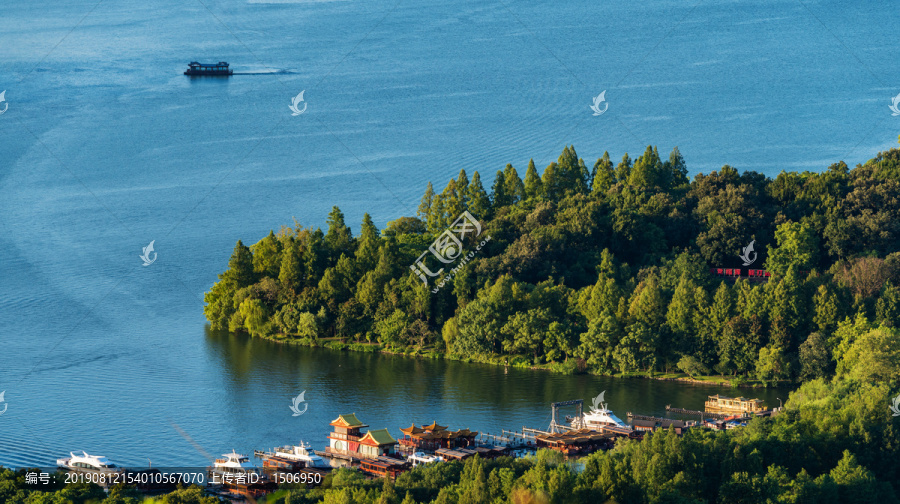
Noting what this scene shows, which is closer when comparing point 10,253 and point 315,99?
point 10,253

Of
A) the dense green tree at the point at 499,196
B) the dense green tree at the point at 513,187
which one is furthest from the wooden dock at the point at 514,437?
the dense green tree at the point at 513,187

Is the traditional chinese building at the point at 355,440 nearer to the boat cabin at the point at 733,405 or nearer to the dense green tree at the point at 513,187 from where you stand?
the boat cabin at the point at 733,405

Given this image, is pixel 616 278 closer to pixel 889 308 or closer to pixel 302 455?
pixel 889 308

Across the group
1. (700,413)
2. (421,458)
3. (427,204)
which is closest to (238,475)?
(421,458)

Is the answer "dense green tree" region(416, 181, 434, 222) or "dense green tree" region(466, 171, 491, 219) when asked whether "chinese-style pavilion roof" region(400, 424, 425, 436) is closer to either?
"dense green tree" region(416, 181, 434, 222)

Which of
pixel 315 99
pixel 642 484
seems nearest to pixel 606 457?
pixel 642 484

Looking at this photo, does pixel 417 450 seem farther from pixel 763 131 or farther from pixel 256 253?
pixel 763 131
